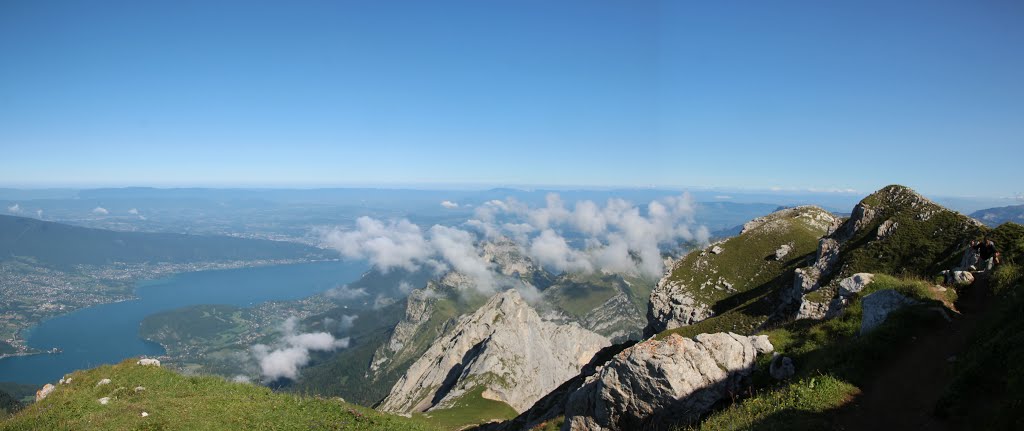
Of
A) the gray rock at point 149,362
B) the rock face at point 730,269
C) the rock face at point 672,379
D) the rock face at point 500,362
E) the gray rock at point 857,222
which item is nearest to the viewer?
the rock face at point 672,379

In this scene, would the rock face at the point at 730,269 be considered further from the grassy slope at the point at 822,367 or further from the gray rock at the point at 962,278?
the grassy slope at the point at 822,367

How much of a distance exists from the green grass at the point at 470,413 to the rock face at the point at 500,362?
3.35m

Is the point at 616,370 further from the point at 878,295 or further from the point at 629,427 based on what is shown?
the point at 878,295

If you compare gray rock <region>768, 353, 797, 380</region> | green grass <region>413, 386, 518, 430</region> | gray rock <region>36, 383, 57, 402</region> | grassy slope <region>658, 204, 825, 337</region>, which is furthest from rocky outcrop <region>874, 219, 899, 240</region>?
gray rock <region>36, 383, 57, 402</region>

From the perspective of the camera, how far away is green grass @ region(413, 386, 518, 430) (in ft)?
226

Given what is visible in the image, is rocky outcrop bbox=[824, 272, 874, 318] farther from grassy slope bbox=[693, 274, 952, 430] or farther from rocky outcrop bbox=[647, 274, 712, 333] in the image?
rocky outcrop bbox=[647, 274, 712, 333]

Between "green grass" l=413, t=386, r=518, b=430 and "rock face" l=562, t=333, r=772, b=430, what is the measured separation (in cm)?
5010

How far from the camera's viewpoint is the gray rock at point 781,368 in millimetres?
17000

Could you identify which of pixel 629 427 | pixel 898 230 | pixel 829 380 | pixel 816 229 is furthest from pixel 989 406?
pixel 816 229

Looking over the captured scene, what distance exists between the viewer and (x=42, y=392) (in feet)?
83.9

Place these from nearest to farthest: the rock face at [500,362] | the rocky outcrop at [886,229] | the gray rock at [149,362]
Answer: the gray rock at [149,362]
the rocky outcrop at [886,229]
the rock face at [500,362]

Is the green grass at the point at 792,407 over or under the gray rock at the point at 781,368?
over

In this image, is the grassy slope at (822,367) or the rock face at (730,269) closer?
the grassy slope at (822,367)

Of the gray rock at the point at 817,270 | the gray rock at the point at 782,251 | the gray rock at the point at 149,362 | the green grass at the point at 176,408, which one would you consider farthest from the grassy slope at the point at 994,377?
the gray rock at the point at 782,251
